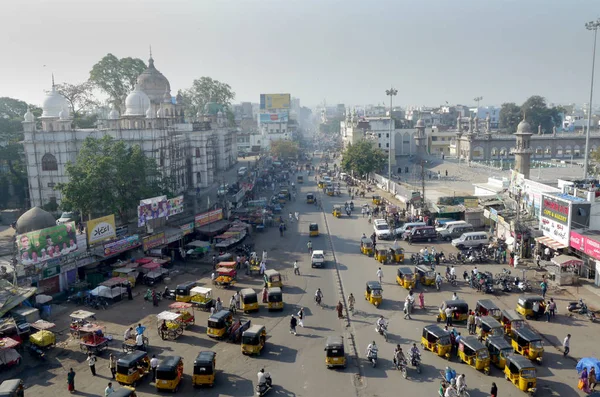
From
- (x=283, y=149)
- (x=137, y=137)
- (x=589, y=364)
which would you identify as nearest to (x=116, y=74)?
(x=137, y=137)

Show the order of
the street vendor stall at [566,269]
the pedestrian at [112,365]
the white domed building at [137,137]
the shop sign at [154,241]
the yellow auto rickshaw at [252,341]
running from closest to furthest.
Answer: the pedestrian at [112,365] < the yellow auto rickshaw at [252,341] < the street vendor stall at [566,269] < the shop sign at [154,241] < the white domed building at [137,137]

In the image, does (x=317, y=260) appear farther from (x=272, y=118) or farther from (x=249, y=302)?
(x=272, y=118)

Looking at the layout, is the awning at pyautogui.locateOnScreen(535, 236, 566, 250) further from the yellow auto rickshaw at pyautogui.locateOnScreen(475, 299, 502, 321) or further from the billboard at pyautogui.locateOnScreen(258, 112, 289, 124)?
the billboard at pyautogui.locateOnScreen(258, 112, 289, 124)

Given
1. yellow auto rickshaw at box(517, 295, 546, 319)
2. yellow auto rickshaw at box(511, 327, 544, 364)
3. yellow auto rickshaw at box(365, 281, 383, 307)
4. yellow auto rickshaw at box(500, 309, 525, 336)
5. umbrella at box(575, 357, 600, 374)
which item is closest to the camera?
umbrella at box(575, 357, 600, 374)

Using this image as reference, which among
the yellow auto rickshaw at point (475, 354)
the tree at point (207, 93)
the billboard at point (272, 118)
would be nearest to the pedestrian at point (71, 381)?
the yellow auto rickshaw at point (475, 354)

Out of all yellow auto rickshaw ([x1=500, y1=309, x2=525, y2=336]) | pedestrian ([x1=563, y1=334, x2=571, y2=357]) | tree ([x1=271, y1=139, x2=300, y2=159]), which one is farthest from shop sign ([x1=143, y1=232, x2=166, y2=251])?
tree ([x1=271, y1=139, x2=300, y2=159])

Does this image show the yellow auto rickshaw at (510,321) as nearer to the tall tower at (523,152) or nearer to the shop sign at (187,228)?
the shop sign at (187,228)
